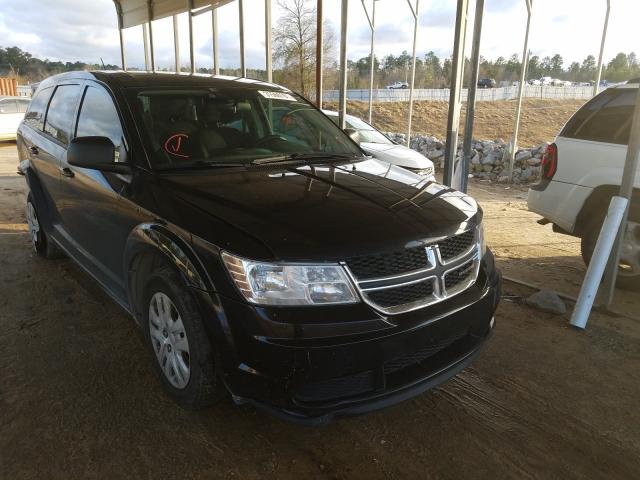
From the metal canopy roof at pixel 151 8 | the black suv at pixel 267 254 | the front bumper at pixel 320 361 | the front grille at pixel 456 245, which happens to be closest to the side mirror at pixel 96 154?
the black suv at pixel 267 254

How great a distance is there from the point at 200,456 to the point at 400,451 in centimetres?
97

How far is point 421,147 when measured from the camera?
48.3 ft

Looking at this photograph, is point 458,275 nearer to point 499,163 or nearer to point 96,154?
point 96,154

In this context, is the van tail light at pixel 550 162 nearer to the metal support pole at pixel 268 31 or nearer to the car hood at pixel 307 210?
the car hood at pixel 307 210

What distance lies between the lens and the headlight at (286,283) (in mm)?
2131

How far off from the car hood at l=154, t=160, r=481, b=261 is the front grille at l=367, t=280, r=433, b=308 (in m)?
0.19

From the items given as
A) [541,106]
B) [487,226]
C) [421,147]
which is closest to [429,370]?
[487,226]

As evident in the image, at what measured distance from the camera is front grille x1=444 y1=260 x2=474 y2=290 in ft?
8.18

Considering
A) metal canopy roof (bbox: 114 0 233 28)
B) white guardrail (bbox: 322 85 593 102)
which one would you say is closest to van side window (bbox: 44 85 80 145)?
metal canopy roof (bbox: 114 0 233 28)

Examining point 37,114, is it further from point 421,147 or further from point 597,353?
point 421,147

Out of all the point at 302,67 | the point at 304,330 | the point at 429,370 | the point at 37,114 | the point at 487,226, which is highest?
the point at 302,67

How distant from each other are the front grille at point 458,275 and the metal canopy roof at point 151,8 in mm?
9300

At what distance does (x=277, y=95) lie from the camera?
4086 millimetres

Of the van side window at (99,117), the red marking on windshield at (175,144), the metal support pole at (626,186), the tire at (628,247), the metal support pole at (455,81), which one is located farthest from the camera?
the metal support pole at (455,81)
